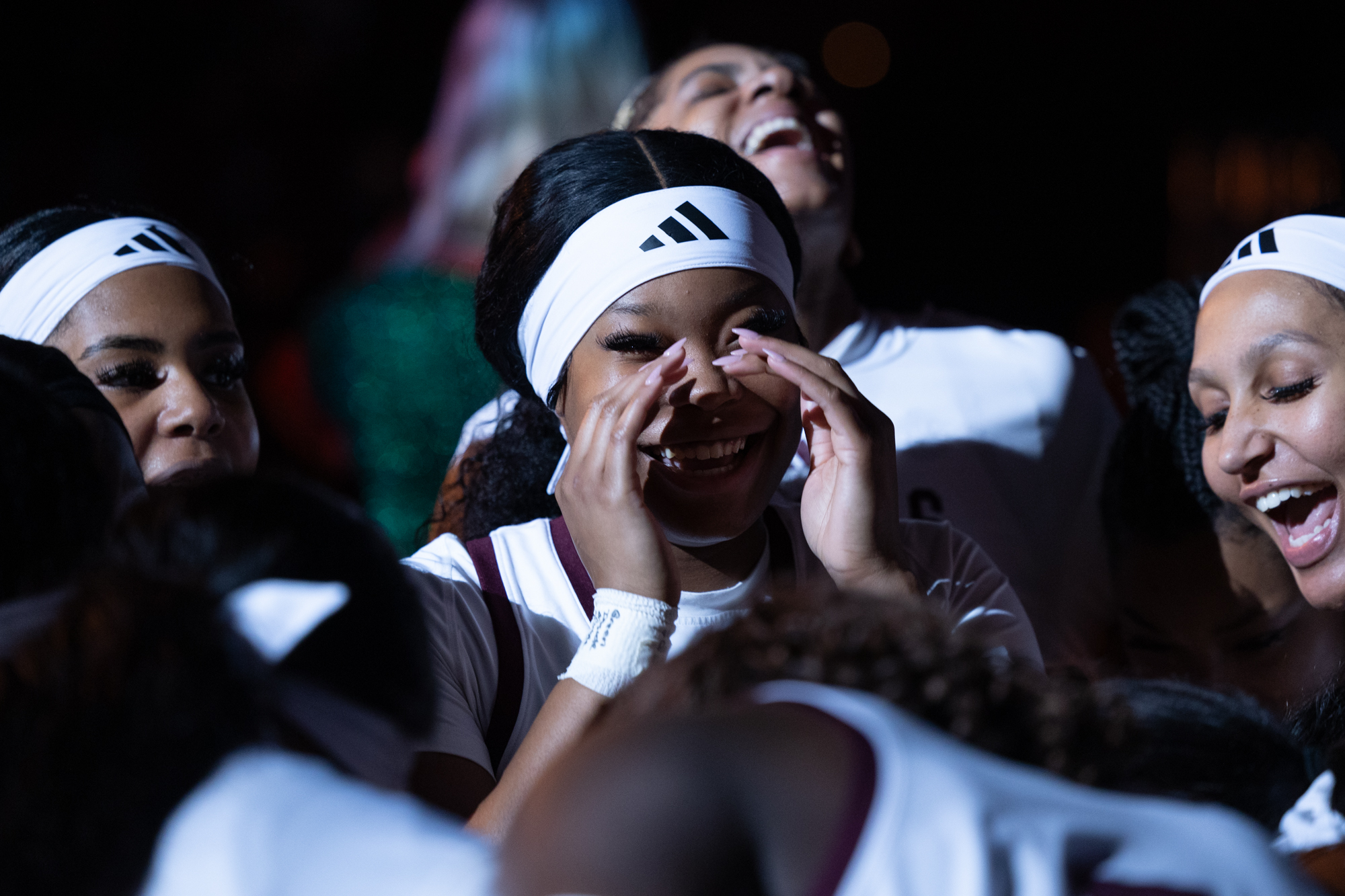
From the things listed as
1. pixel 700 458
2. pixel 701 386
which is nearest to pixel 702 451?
pixel 700 458

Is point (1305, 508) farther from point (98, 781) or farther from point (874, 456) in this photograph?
point (98, 781)

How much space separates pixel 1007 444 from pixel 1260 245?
1.94 feet

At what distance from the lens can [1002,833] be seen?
2.09ft

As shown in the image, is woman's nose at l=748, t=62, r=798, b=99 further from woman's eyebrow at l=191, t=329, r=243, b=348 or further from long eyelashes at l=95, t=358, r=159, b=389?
long eyelashes at l=95, t=358, r=159, b=389

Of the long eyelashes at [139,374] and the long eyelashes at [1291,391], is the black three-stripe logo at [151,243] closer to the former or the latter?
the long eyelashes at [139,374]

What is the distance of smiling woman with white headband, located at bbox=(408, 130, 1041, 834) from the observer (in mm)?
1531

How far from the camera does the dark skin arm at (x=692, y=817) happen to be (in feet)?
2.02

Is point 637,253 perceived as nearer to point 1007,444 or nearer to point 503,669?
point 503,669

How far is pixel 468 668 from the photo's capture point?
1543 mm

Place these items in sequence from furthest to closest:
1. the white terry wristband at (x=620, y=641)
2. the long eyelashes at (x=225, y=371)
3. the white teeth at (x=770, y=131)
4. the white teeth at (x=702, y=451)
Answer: the white teeth at (x=770, y=131)
the long eyelashes at (x=225, y=371)
the white teeth at (x=702, y=451)
the white terry wristband at (x=620, y=641)

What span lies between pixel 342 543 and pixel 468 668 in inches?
25.7

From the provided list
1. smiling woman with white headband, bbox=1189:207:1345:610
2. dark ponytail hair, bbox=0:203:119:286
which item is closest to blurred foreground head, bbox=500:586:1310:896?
smiling woman with white headband, bbox=1189:207:1345:610

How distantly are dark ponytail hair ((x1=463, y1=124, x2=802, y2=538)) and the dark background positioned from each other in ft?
10.5

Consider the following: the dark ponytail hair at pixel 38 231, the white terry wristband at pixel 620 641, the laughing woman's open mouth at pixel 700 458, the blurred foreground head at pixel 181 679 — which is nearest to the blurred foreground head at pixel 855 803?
the blurred foreground head at pixel 181 679
